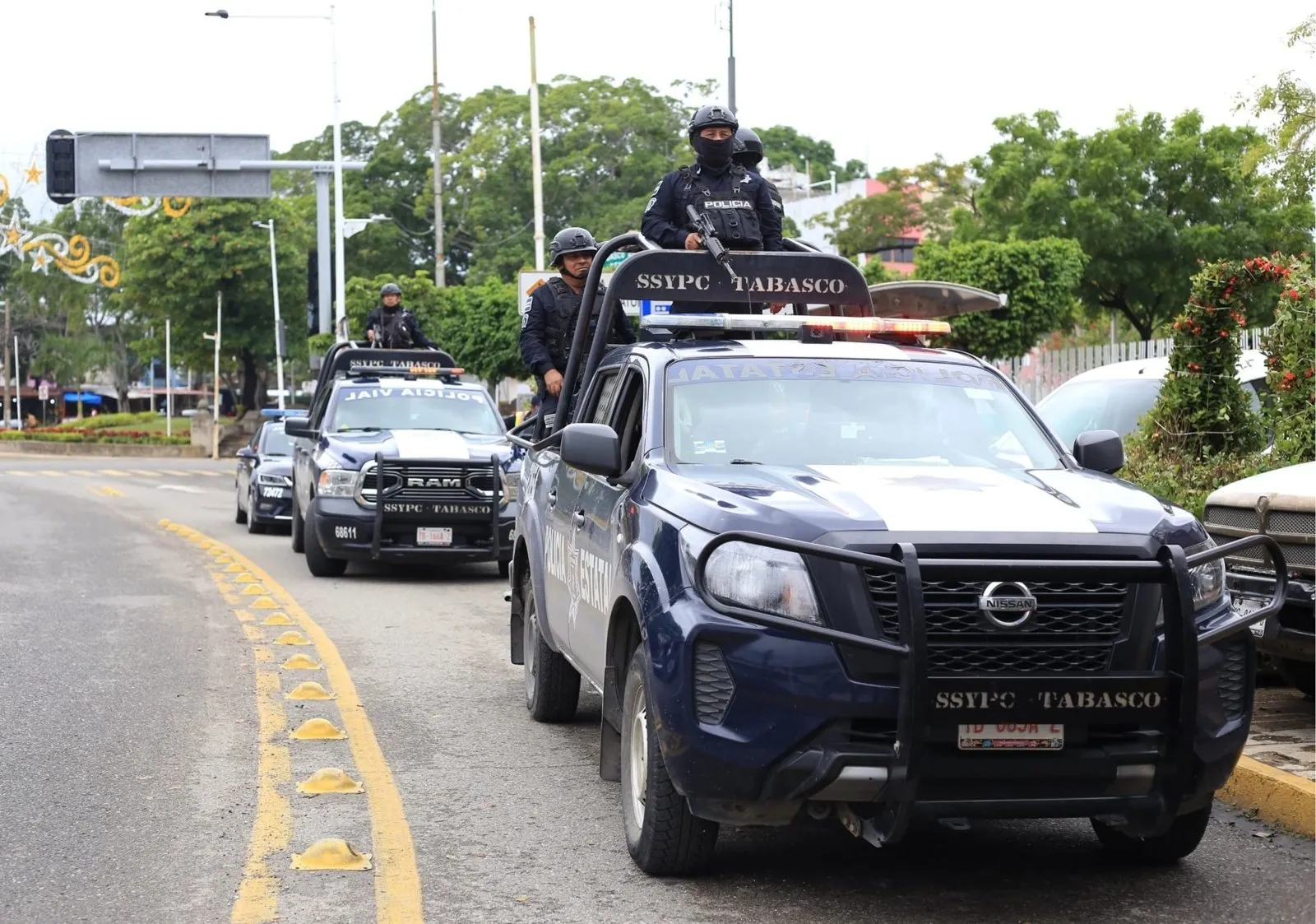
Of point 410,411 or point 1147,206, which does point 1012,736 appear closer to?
point 410,411

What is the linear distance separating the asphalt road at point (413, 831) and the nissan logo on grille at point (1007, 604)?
0.95 m

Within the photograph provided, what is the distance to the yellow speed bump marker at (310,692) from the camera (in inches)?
361

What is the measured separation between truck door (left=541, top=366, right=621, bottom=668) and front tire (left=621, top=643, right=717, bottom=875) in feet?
4.09

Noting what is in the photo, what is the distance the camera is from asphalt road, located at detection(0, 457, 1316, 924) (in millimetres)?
5418

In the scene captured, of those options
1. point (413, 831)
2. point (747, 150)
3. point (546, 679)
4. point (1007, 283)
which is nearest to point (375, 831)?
point (413, 831)

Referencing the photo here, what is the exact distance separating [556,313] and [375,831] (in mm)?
5069

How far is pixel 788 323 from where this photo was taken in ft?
23.8

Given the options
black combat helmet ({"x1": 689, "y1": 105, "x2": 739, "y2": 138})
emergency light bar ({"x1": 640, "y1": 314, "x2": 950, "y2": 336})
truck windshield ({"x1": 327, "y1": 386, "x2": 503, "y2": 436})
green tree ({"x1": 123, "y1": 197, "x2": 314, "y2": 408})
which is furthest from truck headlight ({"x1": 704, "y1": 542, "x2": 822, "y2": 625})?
green tree ({"x1": 123, "y1": 197, "x2": 314, "y2": 408})

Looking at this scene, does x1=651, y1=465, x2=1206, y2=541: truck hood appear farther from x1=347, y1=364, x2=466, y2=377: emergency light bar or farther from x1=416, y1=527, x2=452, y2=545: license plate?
x1=347, y1=364, x2=466, y2=377: emergency light bar

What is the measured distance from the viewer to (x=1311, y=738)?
7.31m

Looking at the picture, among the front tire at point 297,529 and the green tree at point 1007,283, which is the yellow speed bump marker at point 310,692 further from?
the green tree at point 1007,283

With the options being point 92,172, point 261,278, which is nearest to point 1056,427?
point 92,172

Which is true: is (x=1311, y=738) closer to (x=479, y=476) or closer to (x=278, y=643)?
(x=278, y=643)

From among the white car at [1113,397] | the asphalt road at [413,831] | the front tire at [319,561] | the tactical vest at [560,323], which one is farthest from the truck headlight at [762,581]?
the front tire at [319,561]
